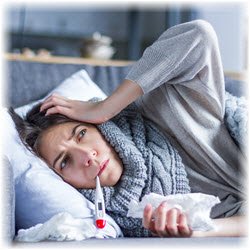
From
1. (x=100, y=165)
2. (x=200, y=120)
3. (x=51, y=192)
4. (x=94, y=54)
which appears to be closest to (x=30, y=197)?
(x=51, y=192)

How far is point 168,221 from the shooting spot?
840 millimetres

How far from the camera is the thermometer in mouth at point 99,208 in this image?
0.95m

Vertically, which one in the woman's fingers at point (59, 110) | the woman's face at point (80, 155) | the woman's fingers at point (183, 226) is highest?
the woman's fingers at point (59, 110)

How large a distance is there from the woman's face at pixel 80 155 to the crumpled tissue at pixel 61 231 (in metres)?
0.14

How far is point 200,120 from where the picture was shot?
1.11 meters

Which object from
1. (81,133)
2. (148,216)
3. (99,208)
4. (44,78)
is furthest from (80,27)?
(148,216)

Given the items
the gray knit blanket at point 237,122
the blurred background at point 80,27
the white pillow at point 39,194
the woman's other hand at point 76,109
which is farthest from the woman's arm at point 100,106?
the blurred background at point 80,27

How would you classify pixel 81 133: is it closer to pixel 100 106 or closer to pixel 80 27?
pixel 100 106

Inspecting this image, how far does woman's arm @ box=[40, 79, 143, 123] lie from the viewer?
105 cm


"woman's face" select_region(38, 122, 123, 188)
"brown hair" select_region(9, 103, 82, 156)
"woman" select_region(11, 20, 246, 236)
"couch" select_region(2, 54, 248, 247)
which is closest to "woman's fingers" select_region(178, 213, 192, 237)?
"woman" select_region(11, 20, 246, 236)

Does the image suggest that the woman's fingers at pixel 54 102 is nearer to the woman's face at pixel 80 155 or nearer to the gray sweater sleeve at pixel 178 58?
the woman's face at pixel 80 155

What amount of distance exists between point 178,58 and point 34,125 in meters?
0.41

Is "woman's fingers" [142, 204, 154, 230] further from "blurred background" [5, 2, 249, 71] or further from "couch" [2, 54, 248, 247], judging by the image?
"blurred background" [5, 2, 249, 71]

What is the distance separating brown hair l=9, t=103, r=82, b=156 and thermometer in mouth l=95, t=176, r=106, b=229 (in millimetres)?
189
